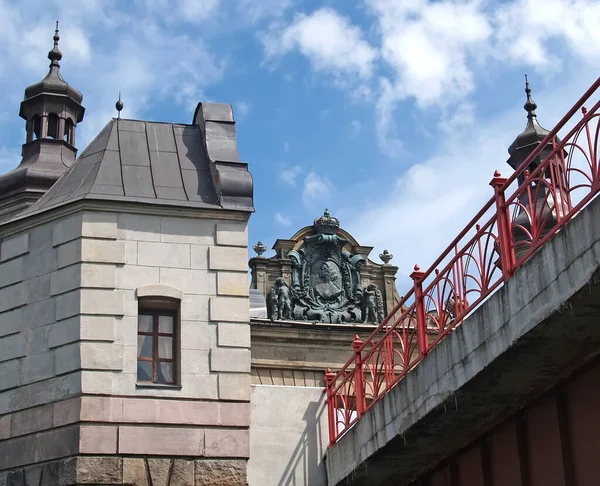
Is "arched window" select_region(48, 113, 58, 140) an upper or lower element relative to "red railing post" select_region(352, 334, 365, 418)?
upper

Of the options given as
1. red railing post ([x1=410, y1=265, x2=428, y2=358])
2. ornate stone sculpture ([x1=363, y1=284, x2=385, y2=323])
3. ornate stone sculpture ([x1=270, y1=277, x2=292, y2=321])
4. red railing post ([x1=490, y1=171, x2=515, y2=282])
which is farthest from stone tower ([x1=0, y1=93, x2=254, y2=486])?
ornate stone sculpture ([x1=363, y1=284, x2=385, y2=323])

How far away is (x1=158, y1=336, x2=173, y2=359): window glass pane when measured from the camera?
1410cm

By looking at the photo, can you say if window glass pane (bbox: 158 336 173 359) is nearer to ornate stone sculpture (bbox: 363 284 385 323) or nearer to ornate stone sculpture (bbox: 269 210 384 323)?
ornate stone sculpture (bbox: 269 210 384 323)

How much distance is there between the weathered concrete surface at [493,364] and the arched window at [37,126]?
15304mm

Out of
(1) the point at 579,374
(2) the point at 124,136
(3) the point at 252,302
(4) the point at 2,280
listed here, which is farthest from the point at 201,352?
Result: (3) the point at 252,302

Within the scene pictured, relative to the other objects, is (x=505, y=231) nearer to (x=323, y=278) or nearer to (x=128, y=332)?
(x=128, y=332)

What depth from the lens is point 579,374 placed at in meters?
10.0

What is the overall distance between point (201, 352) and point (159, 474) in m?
1.69

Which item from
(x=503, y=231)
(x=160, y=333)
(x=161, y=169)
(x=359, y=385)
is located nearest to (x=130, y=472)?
(x=160, y=333)

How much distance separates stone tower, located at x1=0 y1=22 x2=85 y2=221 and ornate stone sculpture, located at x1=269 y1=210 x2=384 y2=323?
788 centimetres

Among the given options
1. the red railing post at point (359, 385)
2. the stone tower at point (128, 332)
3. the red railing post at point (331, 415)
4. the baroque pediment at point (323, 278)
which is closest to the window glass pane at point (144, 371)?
the stone tower at point (128, 332)

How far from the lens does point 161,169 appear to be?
15.7 meters

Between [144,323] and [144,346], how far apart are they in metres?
0.32

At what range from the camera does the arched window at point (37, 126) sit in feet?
86.1
